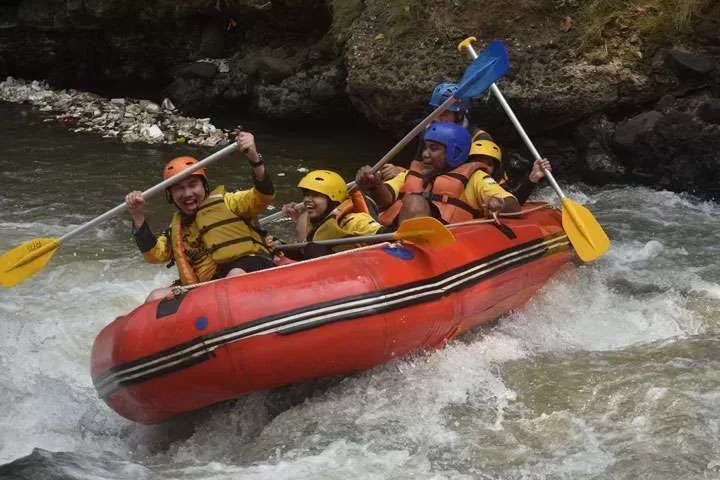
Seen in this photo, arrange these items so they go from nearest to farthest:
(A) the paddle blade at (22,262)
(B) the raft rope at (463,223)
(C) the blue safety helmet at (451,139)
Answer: (B) the raft rope at (463,223) < (A) the paddle blade at (22,262) < (C) the blue safety helmet at (451,139)

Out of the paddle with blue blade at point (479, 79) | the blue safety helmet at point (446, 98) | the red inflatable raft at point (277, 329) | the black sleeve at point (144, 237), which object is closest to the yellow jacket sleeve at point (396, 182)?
the paddle with blue blade at point (479, 79)

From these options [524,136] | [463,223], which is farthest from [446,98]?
[463,223]

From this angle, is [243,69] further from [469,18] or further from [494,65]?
[494,65]

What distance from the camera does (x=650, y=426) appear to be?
3535mm

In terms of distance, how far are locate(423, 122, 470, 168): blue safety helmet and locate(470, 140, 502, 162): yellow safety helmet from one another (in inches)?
5.7

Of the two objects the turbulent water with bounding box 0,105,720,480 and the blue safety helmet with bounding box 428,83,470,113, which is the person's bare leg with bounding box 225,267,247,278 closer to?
the turbulent water with bounding box 0,105,720,480

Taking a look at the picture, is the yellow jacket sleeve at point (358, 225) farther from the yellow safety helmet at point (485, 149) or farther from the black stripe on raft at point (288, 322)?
the yellow safety helmet at point (485, 149)

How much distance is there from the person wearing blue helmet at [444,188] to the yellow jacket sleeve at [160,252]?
4.23 ft

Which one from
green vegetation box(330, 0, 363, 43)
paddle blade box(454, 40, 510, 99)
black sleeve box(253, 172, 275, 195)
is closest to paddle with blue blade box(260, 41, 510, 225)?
paddle blade box(454, 40, 510, 99)

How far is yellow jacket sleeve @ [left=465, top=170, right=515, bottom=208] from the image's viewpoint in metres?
4.88

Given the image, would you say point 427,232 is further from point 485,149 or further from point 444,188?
point 485,149

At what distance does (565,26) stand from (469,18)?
91 centimetres

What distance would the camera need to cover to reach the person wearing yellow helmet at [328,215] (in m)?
4.45

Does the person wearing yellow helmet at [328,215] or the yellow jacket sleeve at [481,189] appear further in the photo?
the yellow jacket sleeve at [481,189]
